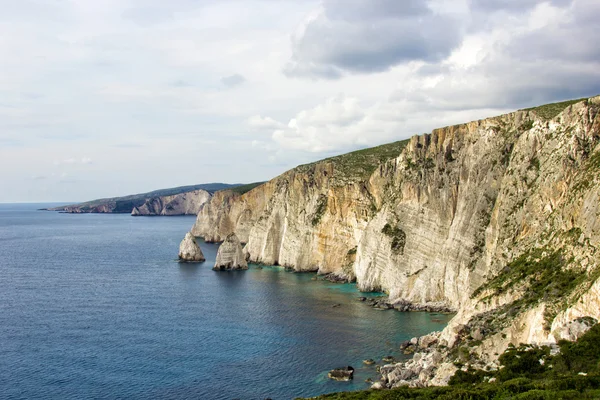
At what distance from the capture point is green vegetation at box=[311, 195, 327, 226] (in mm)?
117812

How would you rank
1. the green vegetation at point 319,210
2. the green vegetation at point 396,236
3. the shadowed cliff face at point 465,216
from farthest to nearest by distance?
1. the green vegetation at point 319,210
2. the green vegetation at point 396,236
3. the shadowed cliff face at point 465,216

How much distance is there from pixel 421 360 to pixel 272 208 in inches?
3452

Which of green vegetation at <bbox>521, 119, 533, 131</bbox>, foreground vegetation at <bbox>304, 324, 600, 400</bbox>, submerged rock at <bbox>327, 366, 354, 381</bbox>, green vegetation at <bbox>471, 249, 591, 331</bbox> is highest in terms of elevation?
green vegetation at <bbox>521, 119, 533, 131</bbox>

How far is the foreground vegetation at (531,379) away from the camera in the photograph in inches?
1260

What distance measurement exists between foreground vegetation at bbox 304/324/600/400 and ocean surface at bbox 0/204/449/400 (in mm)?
11931

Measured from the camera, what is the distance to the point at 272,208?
13625 centimetres

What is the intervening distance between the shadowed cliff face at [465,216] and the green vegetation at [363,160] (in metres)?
1.31

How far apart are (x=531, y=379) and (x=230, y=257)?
92.4 metres

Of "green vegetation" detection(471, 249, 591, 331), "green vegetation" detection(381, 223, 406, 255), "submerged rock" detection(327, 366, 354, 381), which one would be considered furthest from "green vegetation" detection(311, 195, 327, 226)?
"submerged rock" detection(327, 366, 354, 381)

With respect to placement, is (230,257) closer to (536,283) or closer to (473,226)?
(473,226)

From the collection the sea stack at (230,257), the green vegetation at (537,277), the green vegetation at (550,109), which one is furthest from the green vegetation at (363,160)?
the green vegetation at (537,277)

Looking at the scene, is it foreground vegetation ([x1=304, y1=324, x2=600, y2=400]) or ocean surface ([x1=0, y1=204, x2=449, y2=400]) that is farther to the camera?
ocean surface ([x1=0, y1=204, x2=449, y2=400])

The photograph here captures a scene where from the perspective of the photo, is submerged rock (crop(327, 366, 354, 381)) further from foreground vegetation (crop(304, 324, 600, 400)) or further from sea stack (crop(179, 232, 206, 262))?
sea stack (crop(179, 232, 206, 262))

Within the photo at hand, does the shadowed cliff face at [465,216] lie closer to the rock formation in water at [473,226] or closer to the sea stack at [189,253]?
the rock formation in water at [473,226]
